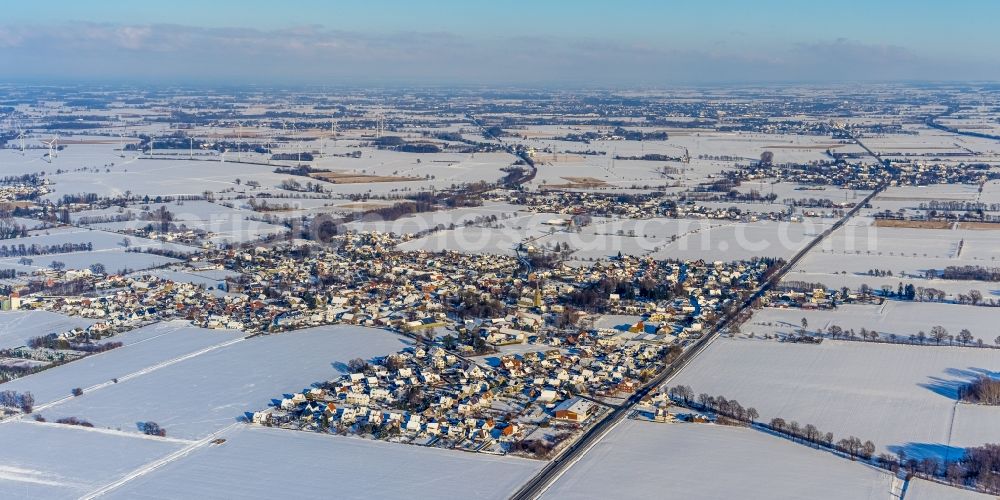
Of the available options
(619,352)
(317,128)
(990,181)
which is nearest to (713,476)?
(619,352)

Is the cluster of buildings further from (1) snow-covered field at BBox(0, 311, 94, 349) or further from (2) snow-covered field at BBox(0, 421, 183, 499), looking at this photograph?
(2) snow-covered field at BBox(0, 421, 183, 499)

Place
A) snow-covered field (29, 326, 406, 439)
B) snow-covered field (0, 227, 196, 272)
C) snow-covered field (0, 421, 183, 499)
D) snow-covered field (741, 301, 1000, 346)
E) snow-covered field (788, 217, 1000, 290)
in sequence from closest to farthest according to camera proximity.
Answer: snow-covered field (0, 421, 183, 499) < snow-covered field (29, 326, 406, 439) < snow-covered field (741, 301, 1000, 346) < snow-covered field (788, 217, 1000, 290) < snow-covered field (0, 227, 196, 272)

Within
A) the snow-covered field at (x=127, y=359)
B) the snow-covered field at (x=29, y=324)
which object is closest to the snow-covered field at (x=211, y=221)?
the snow-covered field at (x=29, y=324)

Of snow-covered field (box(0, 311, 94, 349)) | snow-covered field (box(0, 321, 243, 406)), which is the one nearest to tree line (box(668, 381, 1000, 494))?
snow-covered field (box(0, 321, 243, 406))

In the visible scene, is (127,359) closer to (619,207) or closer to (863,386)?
(863,386)

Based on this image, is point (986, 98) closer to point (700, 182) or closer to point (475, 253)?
point (700, 182)

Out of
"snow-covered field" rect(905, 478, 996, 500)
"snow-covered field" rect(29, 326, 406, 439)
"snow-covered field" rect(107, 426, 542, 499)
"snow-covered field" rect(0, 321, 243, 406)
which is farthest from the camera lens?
"snow-covered field" rect(0, 321, 243, 406)

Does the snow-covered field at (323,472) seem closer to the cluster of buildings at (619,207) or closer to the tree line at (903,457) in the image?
the tree line at (903,457)
